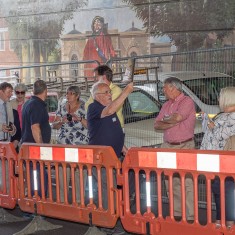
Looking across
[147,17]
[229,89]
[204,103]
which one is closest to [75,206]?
[229,89]

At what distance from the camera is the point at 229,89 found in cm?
763

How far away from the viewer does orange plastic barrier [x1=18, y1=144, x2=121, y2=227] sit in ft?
25.3

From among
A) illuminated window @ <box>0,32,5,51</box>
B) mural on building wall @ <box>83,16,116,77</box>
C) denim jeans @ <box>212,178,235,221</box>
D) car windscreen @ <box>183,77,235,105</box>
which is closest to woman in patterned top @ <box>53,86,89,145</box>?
car windscreen @ <box>183,77,235,105</box>

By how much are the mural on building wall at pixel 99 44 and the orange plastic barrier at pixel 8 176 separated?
28.5 feet

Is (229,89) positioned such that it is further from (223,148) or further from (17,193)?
(17,193)

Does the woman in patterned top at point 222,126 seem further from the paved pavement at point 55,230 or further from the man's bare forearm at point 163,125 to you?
the paved pavement at point 55,230

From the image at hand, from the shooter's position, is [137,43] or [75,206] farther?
[137,43]

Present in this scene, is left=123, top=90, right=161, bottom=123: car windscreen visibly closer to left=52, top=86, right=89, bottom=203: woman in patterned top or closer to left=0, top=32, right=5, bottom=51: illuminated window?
left=52, top=86, right=89, bottom=203: woman in patterned top

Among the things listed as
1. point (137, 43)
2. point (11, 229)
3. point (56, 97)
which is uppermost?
point (137, 43)

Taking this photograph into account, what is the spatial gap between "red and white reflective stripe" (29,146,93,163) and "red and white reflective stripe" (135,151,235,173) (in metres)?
0.81

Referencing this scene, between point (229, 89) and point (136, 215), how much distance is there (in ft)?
5.71

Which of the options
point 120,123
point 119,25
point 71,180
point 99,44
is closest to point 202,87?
point 120,123

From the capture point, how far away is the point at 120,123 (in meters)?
8.86

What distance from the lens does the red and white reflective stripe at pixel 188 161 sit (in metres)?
6.61
